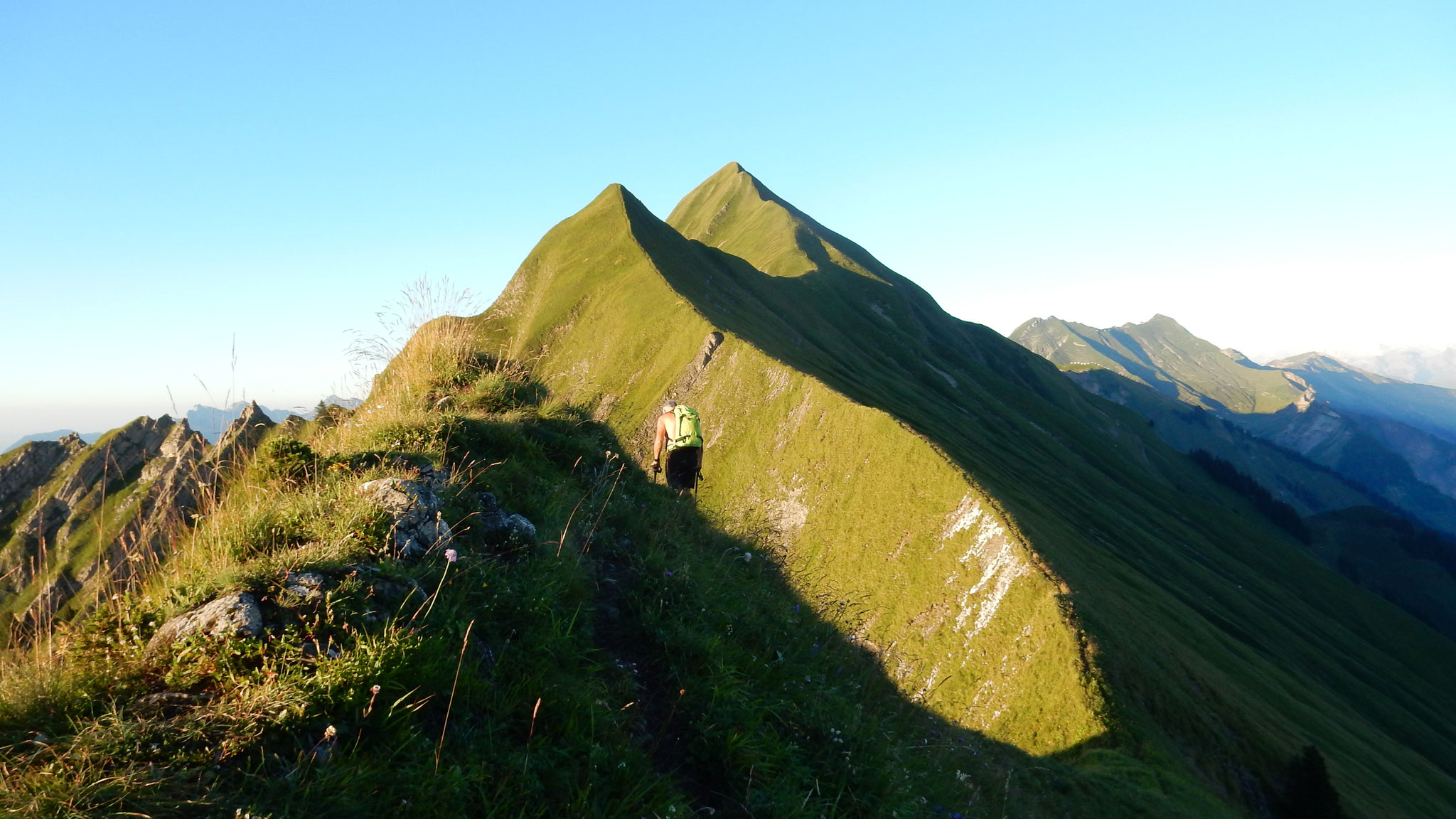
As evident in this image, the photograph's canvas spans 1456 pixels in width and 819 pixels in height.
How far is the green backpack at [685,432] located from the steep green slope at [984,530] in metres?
1.27

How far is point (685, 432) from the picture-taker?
50.3ft

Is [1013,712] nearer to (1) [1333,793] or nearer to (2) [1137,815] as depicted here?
(1) [1333,793]

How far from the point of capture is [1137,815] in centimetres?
2380

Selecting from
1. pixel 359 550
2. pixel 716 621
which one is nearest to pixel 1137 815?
pixel 716 621

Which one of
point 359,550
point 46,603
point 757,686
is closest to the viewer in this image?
point 46,603

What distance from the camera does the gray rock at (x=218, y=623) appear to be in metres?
5.02

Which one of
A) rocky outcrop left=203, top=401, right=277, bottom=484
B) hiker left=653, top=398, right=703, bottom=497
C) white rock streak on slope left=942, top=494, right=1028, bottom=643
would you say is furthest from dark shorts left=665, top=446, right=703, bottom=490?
white rock streak on slope left=942, top=494, right=1028, bottom=643

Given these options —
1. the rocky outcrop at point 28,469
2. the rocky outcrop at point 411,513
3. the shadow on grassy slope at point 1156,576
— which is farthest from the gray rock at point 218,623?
the rocky outcrop at point 28,469

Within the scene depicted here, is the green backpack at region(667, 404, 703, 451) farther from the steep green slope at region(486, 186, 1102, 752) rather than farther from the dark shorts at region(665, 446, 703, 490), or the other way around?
the steep green slope at region(486, 186, 1102, 752)

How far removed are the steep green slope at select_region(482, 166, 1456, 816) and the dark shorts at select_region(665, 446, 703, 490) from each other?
1.41 metres

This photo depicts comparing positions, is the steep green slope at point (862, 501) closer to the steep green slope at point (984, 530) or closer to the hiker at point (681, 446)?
the steep green slope at point (984, 530)

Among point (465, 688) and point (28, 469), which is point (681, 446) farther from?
point (28, 469)

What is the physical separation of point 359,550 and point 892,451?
200 ft

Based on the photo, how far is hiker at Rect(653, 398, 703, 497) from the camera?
1505cm
